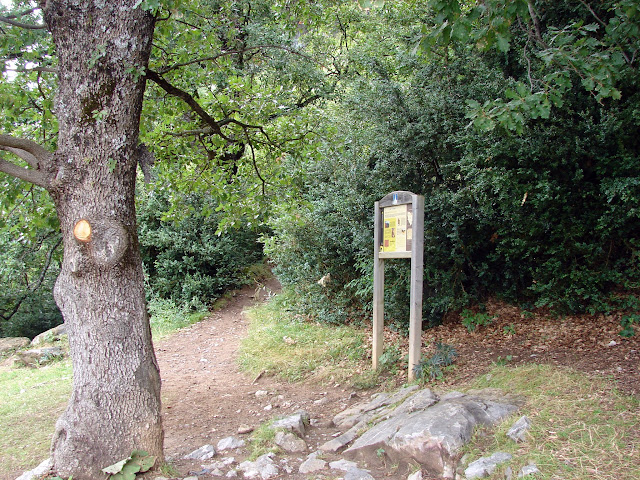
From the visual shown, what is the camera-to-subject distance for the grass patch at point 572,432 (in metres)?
3.12

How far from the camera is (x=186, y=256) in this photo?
12758 millimetres

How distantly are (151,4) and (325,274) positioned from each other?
6942 millimetres

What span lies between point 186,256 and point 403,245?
8.12 meters

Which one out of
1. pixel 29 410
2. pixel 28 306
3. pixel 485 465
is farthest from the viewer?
pixel 28 306

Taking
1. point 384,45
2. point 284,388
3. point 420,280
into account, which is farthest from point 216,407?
point 384,45

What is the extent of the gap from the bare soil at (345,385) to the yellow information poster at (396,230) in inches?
60.6

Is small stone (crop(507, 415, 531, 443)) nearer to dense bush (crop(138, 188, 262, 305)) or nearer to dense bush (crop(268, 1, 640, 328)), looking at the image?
dense bush (crop(268, 1, 640, 328))

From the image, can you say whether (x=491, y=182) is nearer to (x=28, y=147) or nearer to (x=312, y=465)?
(x=312, y=465)

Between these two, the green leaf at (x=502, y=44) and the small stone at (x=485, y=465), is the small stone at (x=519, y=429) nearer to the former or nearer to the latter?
the small stone at (x=485, y=465)

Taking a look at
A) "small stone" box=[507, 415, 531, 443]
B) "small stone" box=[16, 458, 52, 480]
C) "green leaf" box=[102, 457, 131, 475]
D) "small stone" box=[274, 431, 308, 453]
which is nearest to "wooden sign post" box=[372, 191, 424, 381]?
"small stone" box=[274, 431, 308, 453]

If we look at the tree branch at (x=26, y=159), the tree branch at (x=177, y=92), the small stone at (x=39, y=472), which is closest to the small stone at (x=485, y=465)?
the small stone at (x=39, y=472)

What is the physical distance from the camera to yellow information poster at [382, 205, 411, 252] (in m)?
6.00

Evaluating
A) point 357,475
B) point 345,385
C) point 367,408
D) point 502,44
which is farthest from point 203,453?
point 502,44

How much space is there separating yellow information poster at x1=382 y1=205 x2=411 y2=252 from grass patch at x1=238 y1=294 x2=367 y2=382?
1841mm
